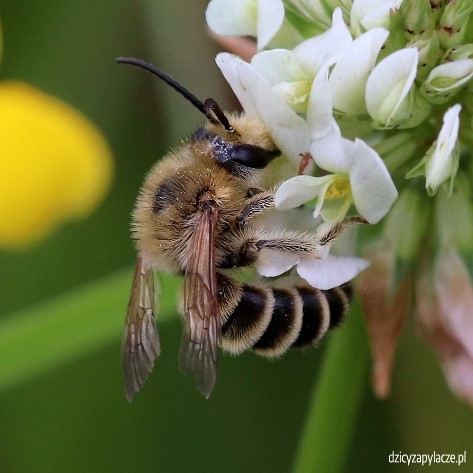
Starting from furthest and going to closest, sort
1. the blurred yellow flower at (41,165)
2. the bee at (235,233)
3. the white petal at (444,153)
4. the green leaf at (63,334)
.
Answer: the blurred yellow flower at (41,165), the green leaf at (63,334), the bee at (235,233), the white petal at (444,153)

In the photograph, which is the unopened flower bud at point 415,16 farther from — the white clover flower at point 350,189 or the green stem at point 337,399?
the green stem at point 337,399

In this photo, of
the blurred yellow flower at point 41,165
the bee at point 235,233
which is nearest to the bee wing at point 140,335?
the bee at point 235,233

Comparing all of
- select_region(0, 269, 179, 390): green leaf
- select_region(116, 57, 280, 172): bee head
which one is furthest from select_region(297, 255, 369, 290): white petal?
select_region(0, 269, 179, 390): green leaf

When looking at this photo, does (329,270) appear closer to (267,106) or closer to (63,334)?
(267,106)

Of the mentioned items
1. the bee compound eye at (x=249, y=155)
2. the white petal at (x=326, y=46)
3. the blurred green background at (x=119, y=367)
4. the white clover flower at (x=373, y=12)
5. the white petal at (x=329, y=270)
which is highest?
the white clover flower at (x=373, y=12)

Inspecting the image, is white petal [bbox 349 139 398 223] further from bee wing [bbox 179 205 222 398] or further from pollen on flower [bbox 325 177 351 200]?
bee wing [bbox 179 205 222 398]

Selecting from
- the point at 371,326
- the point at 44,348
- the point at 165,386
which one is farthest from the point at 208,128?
the point at 165,386

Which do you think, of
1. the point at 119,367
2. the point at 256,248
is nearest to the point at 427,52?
the point at 256,248
